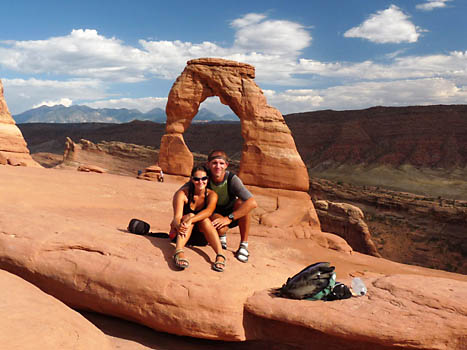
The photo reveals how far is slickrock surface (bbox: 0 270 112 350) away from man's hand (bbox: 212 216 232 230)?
6.10ft

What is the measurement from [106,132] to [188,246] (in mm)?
68952

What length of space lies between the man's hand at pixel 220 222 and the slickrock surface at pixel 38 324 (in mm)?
1859

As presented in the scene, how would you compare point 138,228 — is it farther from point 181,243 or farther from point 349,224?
point 349,224

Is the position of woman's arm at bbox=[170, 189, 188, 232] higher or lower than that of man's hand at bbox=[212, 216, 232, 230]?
higher

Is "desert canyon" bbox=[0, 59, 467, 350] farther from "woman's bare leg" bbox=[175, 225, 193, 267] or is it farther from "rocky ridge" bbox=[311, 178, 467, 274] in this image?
"rocky ridge" bbox=[311, 178, 467, 274]

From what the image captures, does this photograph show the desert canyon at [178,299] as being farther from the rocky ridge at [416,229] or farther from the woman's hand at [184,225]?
the rocky ridge at [416,229]

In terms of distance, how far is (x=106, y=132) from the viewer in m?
68.8

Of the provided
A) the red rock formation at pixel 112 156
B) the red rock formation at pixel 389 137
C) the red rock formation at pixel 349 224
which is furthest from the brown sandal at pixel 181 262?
the red rock formation at pixel 389 137

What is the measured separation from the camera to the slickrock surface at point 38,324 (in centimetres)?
307

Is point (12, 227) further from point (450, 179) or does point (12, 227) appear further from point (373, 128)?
point (373, 128)

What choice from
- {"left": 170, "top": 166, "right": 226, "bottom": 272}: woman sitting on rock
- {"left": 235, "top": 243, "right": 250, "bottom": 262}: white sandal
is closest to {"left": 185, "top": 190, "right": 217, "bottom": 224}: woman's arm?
{"left": 170, "top": 166, "right": 226, "bottom": 272}: woman sitting on rock

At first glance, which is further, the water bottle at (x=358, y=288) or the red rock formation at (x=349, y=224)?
the red rock formation at (x=349, y=224)

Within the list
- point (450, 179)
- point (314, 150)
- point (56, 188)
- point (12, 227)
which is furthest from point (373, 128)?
point (12, 227)

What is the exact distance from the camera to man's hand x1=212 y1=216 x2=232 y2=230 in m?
4.77
